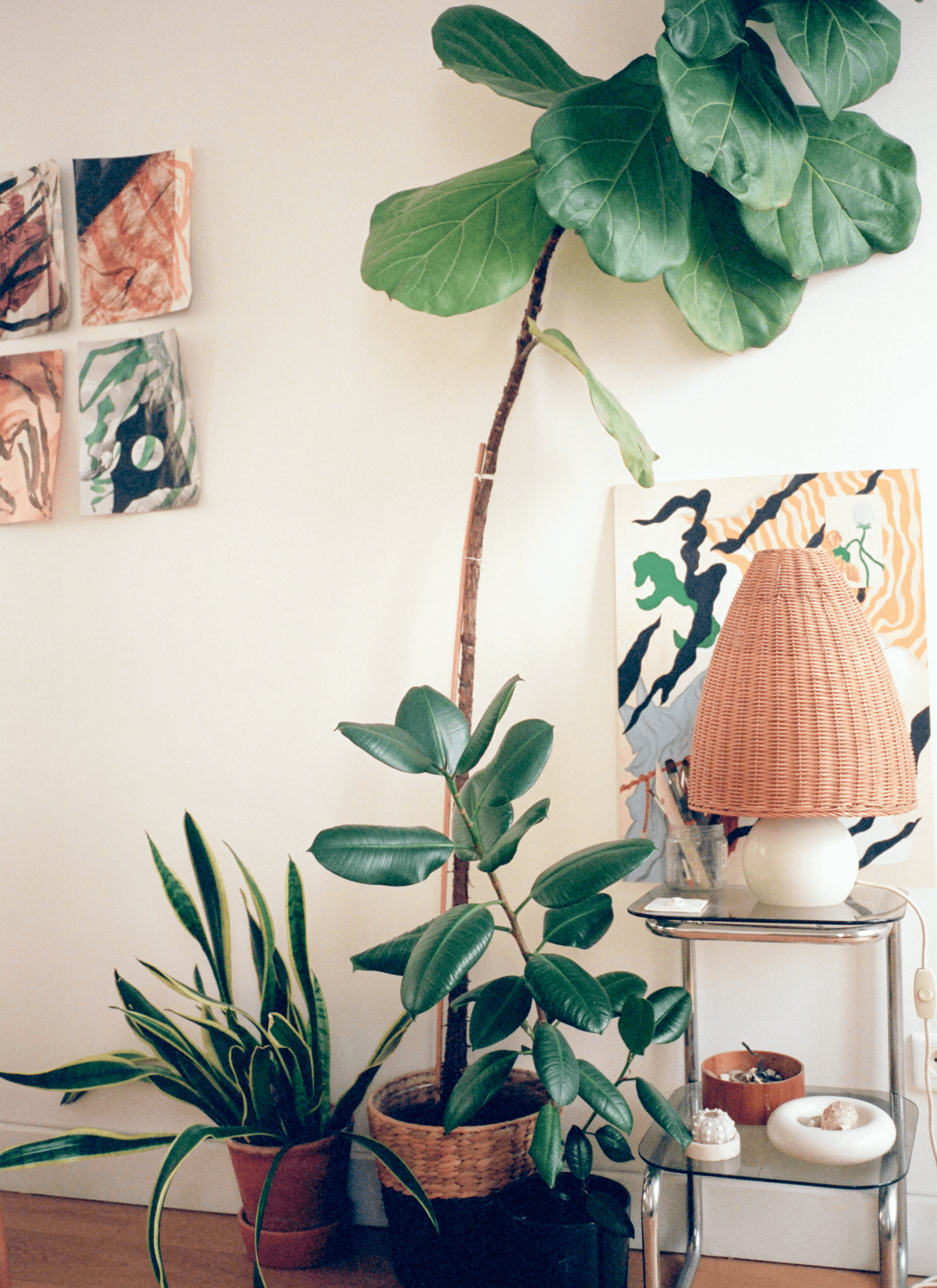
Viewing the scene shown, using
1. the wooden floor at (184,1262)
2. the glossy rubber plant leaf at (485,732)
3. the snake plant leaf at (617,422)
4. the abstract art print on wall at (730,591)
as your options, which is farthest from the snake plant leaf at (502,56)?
the wooden floor at (184,1262)

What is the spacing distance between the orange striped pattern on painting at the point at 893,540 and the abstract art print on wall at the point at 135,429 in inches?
45.5

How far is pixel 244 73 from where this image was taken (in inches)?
79.2

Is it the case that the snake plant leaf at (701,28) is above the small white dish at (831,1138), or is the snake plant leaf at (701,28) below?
above

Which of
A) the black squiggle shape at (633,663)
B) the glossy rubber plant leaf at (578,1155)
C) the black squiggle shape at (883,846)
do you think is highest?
the black squiggle shape at (633,663)

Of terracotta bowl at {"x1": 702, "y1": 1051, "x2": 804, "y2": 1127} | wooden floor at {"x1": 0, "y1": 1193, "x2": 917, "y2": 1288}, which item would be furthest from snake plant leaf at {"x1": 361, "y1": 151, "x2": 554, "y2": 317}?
wooden floor at {"x1": 0, "y1": 1193, "x2": 917, "y2": 1288}

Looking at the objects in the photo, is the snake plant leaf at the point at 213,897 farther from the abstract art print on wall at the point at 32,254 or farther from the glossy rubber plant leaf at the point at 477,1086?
the abstract art print on wall at the point at 32,254

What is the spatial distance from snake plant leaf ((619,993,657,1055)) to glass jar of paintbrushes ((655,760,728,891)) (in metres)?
0.26

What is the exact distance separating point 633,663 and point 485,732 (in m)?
0.39

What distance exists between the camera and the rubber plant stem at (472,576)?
1625mm

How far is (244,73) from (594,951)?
1812mm

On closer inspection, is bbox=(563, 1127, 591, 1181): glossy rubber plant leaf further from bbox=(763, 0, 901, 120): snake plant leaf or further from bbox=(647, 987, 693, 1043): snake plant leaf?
bbox=(763, 0, 901, 120): snake plant leaf

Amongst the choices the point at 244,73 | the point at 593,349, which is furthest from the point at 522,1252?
the point at 244,73

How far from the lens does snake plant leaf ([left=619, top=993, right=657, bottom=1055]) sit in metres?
1.36

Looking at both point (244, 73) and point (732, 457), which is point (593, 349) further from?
point (244, 73)
